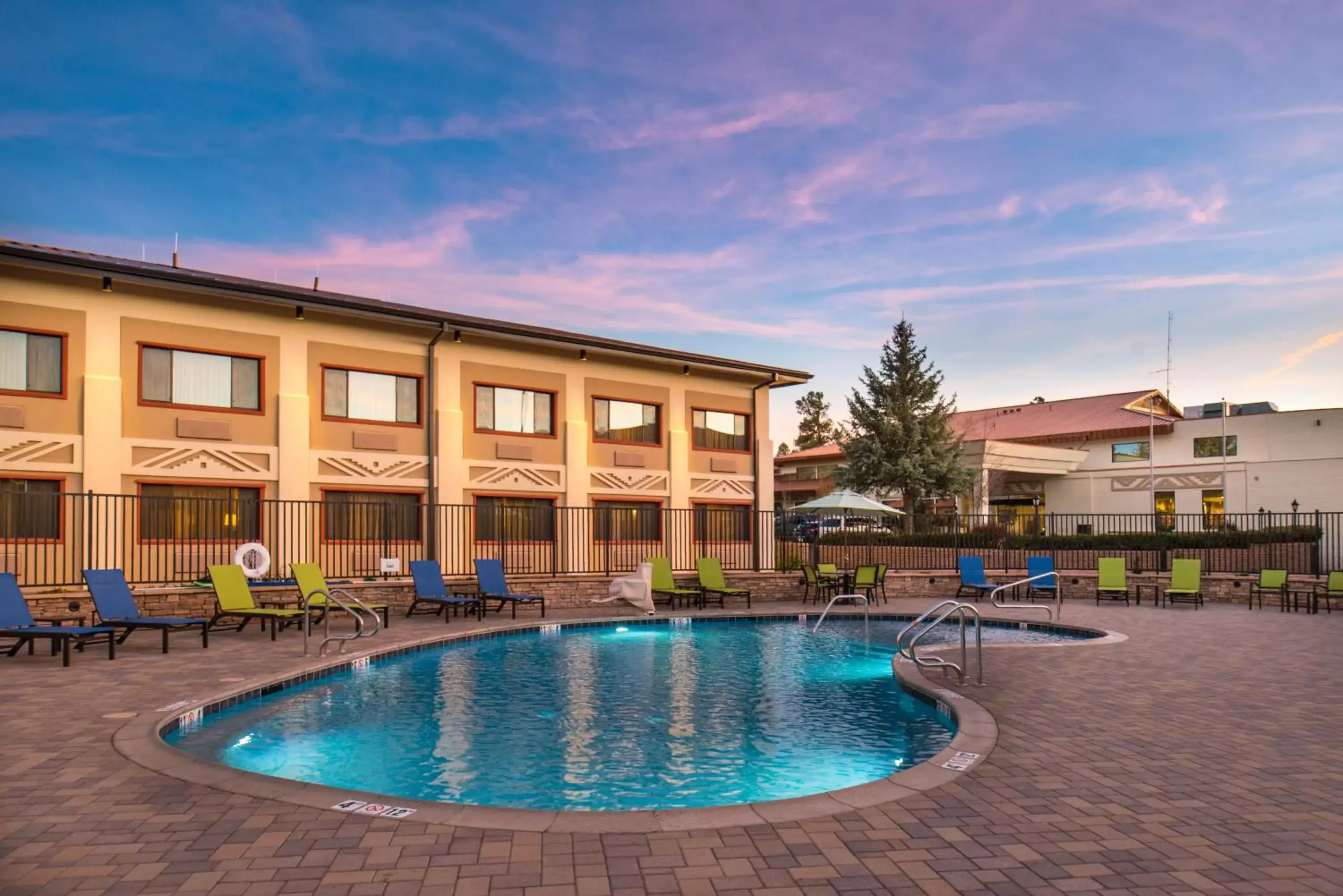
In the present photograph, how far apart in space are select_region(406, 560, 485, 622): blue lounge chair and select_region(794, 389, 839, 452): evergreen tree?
223ft

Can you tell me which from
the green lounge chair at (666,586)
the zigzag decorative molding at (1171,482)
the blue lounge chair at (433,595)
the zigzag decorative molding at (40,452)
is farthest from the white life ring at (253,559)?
the zigzag decorative molding at (1171,482)

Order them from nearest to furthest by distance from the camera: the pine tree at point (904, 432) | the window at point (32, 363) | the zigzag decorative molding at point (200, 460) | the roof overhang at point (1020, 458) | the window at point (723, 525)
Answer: the window at point (32, 363)
the zigzag decorative molding at point (200, 460)
the window at point (723, 525)
the pine tree at point (904, 432)
the roof overhang at point (1020, 458)

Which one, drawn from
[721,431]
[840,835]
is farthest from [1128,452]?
[840,835]

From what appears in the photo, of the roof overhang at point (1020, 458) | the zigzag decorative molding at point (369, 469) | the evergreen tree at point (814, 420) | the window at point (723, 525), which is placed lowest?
the window at point (723, 525)

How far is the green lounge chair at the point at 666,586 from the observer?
1806cm

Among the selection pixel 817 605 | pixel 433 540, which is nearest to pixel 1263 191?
pixel 817 605

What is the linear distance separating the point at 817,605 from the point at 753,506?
6394mm

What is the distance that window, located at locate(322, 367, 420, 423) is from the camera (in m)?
18.4

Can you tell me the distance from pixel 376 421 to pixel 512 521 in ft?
12.3

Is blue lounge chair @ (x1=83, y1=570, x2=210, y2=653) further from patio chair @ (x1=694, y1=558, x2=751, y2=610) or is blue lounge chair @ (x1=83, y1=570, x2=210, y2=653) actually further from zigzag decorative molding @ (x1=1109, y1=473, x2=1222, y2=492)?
zigzag decorative molding @ (x1=1109, y1=473, x2=1222, y2=492)

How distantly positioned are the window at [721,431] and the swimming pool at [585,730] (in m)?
12.6

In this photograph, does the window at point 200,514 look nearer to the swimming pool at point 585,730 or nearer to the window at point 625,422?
the swimming pool at point 585,730

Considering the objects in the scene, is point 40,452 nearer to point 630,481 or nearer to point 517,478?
point 517,478

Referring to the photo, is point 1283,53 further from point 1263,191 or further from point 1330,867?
point 1330,867
